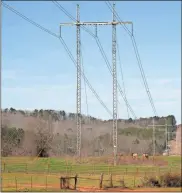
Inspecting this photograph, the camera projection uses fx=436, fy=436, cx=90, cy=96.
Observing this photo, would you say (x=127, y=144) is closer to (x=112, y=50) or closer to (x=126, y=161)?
(x=126, y=161)

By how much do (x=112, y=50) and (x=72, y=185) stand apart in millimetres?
16867

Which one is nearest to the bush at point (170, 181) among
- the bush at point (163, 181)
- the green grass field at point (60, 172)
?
the bush at point (163, 181)

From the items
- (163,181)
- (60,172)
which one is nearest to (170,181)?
(163,181)

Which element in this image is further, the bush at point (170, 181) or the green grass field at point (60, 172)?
the green grass field at point (60, 172)

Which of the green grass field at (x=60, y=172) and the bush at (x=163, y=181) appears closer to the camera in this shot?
the bush at (x=163, y=181)

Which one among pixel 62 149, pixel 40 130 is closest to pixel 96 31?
pixel 40 130

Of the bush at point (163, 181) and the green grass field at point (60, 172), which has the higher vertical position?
the bush at point (163, 181)

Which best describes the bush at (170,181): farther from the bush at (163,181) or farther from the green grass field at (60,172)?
the green grass field at (60,172)

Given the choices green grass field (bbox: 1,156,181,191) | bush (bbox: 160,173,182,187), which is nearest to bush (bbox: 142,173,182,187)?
bush (bbox: 160,173,182,187)

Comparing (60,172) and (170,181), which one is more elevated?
(170,181)

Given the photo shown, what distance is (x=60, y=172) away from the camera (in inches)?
2265

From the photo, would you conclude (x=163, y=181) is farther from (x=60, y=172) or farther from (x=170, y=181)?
(x=60, y=172)

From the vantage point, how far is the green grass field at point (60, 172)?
44.1 m

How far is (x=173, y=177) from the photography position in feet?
144
